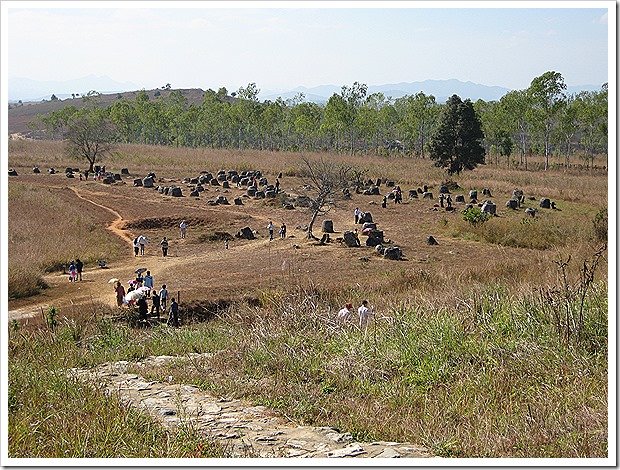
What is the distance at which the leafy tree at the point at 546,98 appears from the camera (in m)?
48.8

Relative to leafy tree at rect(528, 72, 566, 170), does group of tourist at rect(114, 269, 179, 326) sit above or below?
below

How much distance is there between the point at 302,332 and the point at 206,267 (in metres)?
13.0

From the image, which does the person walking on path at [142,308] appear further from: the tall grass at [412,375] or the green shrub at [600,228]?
the green shrub at [600,228]

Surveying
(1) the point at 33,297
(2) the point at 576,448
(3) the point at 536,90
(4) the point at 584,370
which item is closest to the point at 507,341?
(4) the point at 584,370

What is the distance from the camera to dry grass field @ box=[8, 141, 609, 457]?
589cm

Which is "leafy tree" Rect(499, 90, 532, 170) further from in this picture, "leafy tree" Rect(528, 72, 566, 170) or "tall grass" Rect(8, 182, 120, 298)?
"tall grass" Rect(8, 182, 120, 298)

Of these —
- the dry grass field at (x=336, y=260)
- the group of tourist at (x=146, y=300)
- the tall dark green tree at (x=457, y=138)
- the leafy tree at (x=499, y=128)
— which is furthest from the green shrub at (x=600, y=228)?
the leafy tree at (x=499, y=128)

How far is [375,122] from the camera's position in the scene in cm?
6694

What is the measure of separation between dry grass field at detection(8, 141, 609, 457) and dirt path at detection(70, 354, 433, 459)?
10.2 inches

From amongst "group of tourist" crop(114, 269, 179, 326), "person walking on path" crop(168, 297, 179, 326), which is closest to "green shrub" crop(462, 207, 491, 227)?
"group of tourist" crop(114, 269, 179, 326)

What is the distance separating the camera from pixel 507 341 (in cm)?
711

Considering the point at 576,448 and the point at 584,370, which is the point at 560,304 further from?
the point at 576,448

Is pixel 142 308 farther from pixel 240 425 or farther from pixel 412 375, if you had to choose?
pixel 240 425

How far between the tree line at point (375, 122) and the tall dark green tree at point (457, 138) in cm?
55
